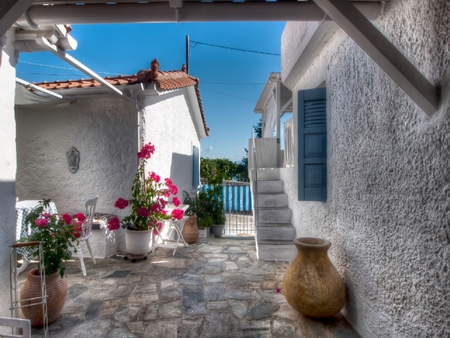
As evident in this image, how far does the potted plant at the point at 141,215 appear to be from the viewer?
4848 millimetres

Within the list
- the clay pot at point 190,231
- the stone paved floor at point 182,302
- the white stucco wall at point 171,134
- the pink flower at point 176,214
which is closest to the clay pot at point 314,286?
the stone paved floor at point 182,302

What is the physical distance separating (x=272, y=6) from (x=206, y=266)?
12.9 feet

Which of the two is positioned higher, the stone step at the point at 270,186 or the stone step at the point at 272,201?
the stone step at the point at 270,186

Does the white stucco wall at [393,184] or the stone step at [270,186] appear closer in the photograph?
the white stucco wall at [393,184]

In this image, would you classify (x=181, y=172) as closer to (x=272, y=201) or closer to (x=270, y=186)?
(x=270, y=186)

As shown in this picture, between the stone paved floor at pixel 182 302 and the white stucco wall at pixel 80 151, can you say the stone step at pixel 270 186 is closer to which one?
the stone paved floor at pixel 182 302

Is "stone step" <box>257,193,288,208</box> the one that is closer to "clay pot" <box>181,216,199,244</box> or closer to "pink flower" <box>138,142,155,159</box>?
"clay pot" <box>181,216,199,244</box>

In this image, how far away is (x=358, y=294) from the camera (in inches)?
110

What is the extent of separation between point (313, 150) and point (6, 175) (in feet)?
11.7

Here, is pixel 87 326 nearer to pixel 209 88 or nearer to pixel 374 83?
pixel 374 83

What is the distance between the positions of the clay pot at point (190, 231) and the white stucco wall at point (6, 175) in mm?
3884

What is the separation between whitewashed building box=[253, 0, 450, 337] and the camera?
1.69m

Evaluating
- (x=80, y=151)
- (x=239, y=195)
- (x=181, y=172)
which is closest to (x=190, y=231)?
(x=181, y=172)

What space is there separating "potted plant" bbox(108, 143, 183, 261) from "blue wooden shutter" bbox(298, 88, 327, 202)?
8.33 ft
